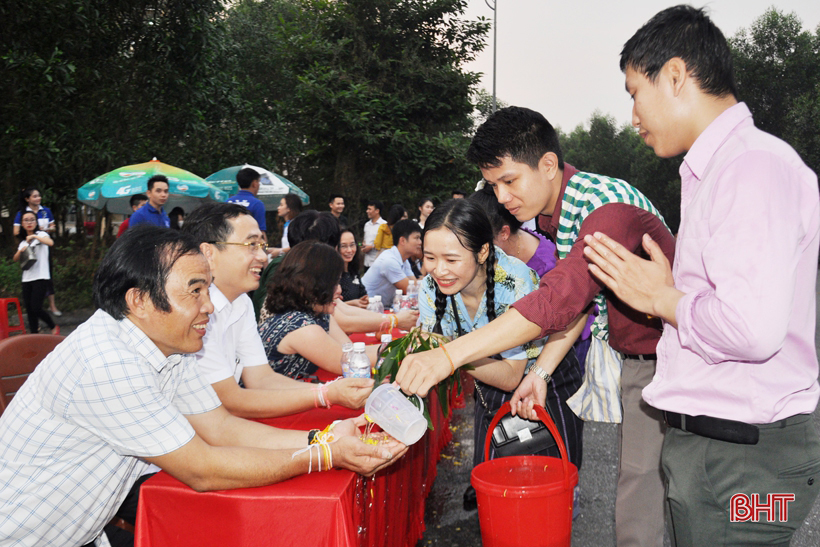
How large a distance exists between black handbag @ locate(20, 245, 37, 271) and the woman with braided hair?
6285 millimetres

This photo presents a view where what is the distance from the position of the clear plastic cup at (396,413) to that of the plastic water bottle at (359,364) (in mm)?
1069

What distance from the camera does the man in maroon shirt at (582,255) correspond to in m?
1.60

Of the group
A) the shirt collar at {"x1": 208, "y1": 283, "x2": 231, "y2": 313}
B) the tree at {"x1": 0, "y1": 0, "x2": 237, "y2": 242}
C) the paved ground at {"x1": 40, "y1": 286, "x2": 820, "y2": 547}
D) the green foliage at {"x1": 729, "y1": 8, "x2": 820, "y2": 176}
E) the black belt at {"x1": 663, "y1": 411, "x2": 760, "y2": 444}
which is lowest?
the paved ground at {"x1": 40, "y1": 286, "x2": 820, "y2": 547}

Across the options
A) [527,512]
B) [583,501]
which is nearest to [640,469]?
[527,512]

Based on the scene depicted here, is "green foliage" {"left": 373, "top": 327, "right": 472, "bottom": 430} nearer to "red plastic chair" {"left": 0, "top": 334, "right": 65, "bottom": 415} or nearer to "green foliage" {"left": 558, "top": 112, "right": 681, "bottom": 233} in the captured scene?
"red plastic chair" {"left": 0, "top": 334, "right": 65, "bottom": 415}

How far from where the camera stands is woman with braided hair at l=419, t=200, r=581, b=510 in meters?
2.45

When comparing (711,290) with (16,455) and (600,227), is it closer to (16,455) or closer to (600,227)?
(600,227)

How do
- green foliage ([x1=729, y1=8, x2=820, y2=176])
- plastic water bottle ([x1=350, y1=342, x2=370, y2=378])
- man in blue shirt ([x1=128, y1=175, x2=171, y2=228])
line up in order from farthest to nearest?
green foliage ([x1=729, y1=8, x2=820, y2=176]) < man in blue shirt ([x1=128, y1=175, x2=171, y2=228]) < plastic water bottle ([x1=350, y1=342, x2=370, y2=378])

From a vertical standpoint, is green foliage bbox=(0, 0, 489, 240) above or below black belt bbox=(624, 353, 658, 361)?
above

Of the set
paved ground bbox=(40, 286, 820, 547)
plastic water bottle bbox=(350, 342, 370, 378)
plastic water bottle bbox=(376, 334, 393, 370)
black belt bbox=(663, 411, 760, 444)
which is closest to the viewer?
black belt bbox=(663, 411, 760, 444)

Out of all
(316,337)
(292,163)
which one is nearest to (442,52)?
(292,163)

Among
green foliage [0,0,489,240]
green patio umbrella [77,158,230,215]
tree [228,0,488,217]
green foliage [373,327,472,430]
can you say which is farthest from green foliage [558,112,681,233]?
green foliage [373,327,472,430]

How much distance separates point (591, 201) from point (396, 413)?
0.98 metres

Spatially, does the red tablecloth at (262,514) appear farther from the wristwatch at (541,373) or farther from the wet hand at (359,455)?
the wristwatch at (541,373)
